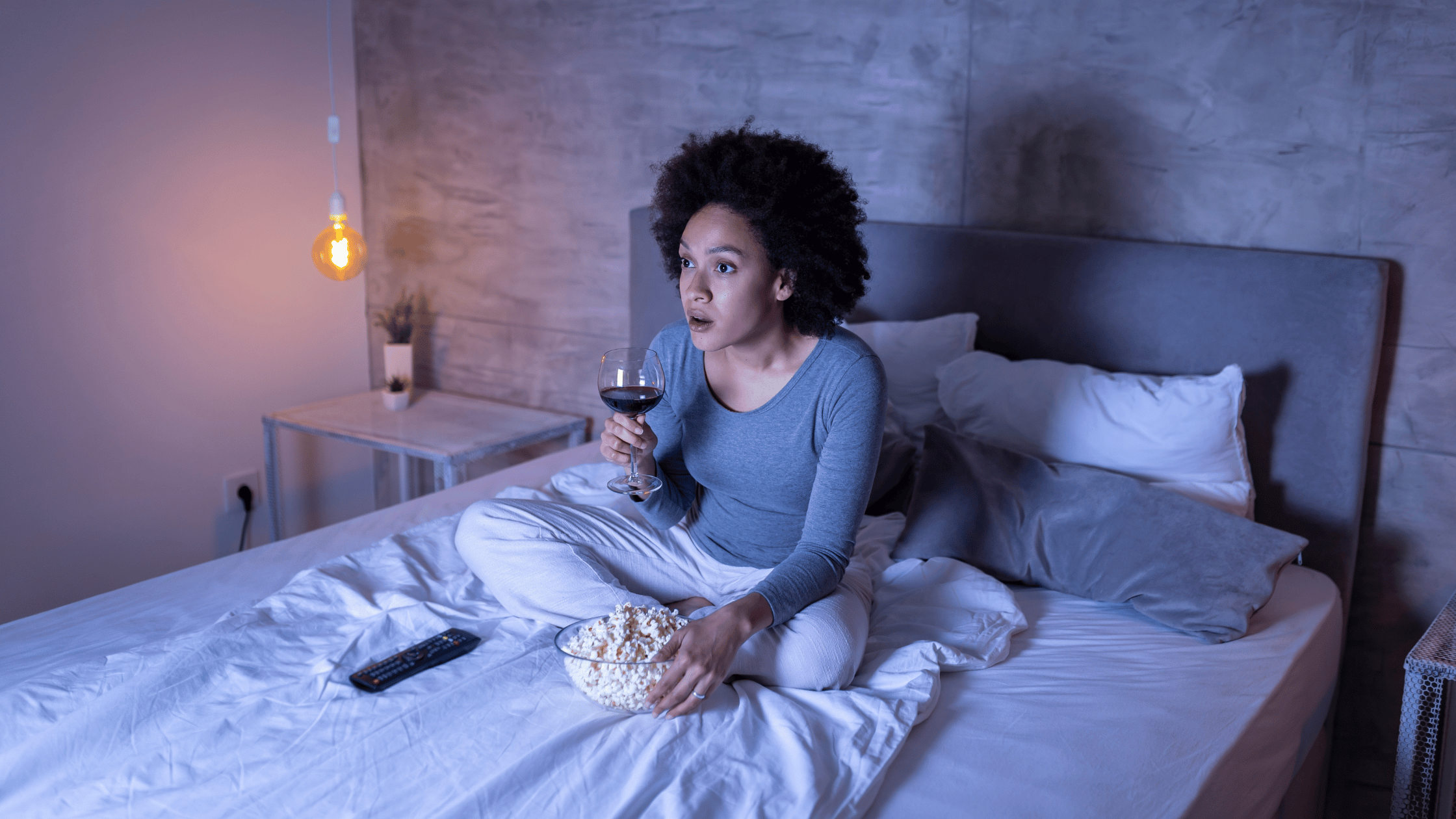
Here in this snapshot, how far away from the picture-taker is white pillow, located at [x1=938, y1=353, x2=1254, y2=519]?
189cm

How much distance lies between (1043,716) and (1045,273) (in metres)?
1.09

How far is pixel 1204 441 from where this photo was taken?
189cm

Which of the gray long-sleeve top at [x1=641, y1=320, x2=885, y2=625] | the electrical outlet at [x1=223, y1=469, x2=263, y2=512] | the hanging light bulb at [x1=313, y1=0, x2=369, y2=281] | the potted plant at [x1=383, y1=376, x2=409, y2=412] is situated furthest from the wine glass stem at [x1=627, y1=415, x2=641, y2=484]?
the electrical outlet at [x1=223, y1=469, x2=263, y2=512]

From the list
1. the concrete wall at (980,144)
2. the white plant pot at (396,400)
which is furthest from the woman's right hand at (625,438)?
the white plant pot at (396,400)

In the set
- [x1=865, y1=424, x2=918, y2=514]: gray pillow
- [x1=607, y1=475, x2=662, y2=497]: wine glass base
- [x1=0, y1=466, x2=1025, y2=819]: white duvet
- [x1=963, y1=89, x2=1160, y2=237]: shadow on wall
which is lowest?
[x1=0, y1=466, x2=1025, y2=819]: white duvet

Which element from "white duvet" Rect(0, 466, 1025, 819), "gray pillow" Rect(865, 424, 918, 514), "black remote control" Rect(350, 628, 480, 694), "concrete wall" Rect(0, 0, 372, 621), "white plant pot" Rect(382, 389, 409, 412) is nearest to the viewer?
"white duvet" Rect(0, 466, 1025, 819)

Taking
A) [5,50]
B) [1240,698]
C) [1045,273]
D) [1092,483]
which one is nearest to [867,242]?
[1045,273]

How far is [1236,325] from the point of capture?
1985 mm

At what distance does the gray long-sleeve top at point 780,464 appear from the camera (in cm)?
149

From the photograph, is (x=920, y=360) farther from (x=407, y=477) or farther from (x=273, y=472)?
(x=273, y=472)

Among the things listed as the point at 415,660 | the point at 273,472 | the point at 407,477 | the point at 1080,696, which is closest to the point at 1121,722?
the point at 1080,696

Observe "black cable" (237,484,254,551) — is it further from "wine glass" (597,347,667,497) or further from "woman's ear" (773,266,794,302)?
"woman's ear" (773,266,794,302)

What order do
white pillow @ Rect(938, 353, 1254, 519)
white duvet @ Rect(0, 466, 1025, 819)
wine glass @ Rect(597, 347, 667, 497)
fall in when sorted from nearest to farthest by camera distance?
white duvet @ Rect(0, 466, 1025, 819) → wine glass @ Rect(597, 347, 667, 497) → white pillow @ Rect(938, 353, 1254, 519)

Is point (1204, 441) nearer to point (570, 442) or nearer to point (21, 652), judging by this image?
point (570, 442)
